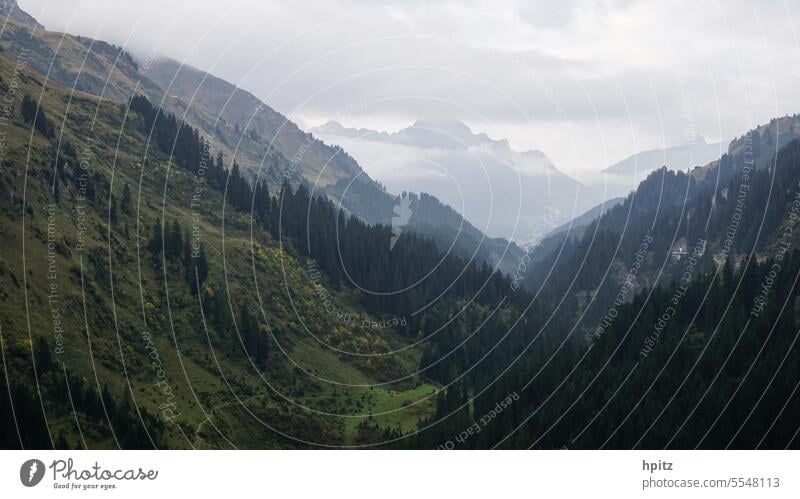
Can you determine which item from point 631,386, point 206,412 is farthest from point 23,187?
point 631,386

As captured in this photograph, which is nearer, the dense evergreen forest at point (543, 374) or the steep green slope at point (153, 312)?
the dense evergreen forest at point (543, 374)

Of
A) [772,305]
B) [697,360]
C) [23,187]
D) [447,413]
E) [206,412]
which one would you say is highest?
[772,305]

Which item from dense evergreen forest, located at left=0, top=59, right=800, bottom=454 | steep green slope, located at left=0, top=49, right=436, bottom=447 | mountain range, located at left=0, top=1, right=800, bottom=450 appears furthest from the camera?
steep green slope, located at left=0, top=49, right=436, bottom=447

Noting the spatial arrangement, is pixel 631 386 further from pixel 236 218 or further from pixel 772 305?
pixel 236 218

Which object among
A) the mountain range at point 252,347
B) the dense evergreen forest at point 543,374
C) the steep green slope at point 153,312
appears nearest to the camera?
the dense evergreen forest at point 543,374

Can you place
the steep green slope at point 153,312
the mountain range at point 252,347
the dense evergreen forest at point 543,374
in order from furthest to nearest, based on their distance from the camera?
1. the steep green slope at point 153,312
2. the mountain range at point 252,347
3. the dense evergreen forest at point 543,374

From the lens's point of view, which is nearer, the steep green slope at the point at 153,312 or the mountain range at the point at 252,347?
the mountain range at the point at 252,347

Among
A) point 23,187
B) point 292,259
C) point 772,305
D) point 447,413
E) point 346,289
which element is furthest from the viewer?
point 346,289

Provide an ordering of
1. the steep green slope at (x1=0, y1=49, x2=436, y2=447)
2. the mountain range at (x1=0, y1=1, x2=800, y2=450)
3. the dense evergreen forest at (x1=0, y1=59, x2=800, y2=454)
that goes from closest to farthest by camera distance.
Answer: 1. the dense evergreen forest at (x1=0, y1=59, x2=800, y2=454)
2. the mountain range at (x1=0, y1=1, x2=800, y2=450)
3. the steep green slope at (x1=0, y1=49, x2=436, y2=447)

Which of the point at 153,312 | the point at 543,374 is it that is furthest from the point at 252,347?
the point at 543,374

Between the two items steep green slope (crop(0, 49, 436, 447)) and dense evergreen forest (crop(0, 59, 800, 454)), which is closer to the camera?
dense evergreen forest (crop(0, 59, 800, 454))

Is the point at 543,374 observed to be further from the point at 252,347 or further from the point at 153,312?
the point at 153,312
